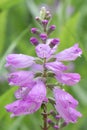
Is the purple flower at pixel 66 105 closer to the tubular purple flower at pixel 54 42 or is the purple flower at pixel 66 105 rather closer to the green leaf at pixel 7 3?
the tubular purple flower at pixel 54 42

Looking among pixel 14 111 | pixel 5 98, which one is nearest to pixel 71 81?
pixel 14 111

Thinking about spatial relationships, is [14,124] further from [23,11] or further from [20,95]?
[23,11]

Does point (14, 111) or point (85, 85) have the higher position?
point (85, 85)

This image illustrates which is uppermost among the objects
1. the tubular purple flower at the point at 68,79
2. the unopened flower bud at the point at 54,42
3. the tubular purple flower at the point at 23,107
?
the unopened flower bud at the point at 54,42

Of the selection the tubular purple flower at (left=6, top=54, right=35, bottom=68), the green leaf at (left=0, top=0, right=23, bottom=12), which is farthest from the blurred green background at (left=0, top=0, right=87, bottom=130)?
the tubular purple flower at (left=6, top=54, right=35, bottom=68)

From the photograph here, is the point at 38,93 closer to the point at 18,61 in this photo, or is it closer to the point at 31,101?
the point at 31,101

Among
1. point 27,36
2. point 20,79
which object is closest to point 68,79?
point 20,79

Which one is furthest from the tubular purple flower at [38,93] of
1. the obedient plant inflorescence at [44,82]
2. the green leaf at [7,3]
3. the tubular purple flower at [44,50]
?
the green leaf at [7,3]
